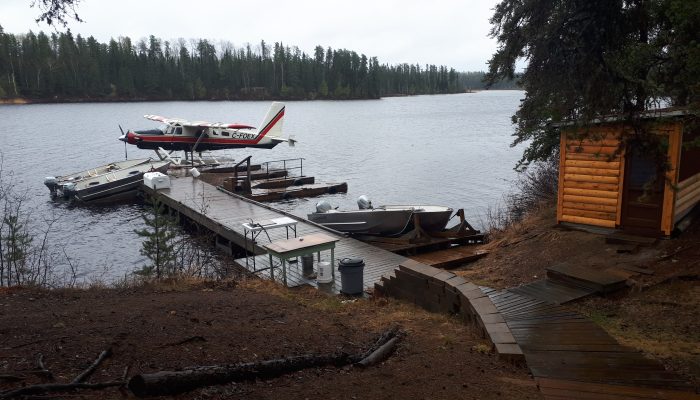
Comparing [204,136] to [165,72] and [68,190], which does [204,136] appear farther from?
[165,72]

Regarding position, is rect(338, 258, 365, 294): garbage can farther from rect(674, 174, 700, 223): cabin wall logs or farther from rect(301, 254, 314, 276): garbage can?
rect(674, 174, 700, 223): cabin wall logs

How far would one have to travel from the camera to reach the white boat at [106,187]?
26.8 meters

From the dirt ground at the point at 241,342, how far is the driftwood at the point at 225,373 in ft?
0.28

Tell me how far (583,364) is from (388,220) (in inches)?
433

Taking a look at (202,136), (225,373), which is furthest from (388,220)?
(202,136)

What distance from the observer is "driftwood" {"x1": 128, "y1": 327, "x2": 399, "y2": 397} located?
12.0 feet

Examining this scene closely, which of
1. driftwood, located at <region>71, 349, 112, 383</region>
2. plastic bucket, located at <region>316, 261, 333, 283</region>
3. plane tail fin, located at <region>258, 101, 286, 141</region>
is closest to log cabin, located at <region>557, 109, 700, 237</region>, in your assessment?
plastic bucket, located at <region>316, 261, 333, 283</region>

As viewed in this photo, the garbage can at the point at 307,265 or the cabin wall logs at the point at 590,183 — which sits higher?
the cabin wall logs at the point at 590,183

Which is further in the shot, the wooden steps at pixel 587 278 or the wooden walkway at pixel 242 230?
the wooden walkway at pixel 242 230

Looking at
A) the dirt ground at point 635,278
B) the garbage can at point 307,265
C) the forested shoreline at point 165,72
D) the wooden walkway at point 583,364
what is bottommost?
the garbage can at point 307,265

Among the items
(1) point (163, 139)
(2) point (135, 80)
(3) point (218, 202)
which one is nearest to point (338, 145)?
(1) point (163, 139)

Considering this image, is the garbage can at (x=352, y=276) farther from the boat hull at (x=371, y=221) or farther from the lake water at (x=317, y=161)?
the lake water at (x=317, y=161)

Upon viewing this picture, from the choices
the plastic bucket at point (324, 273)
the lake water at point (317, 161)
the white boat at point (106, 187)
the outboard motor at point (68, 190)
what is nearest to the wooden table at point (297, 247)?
the plastic bucket at point (324, 273)

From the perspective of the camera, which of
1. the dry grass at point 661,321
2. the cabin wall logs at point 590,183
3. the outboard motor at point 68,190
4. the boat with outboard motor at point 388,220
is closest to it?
the dry grass at point 661,321
